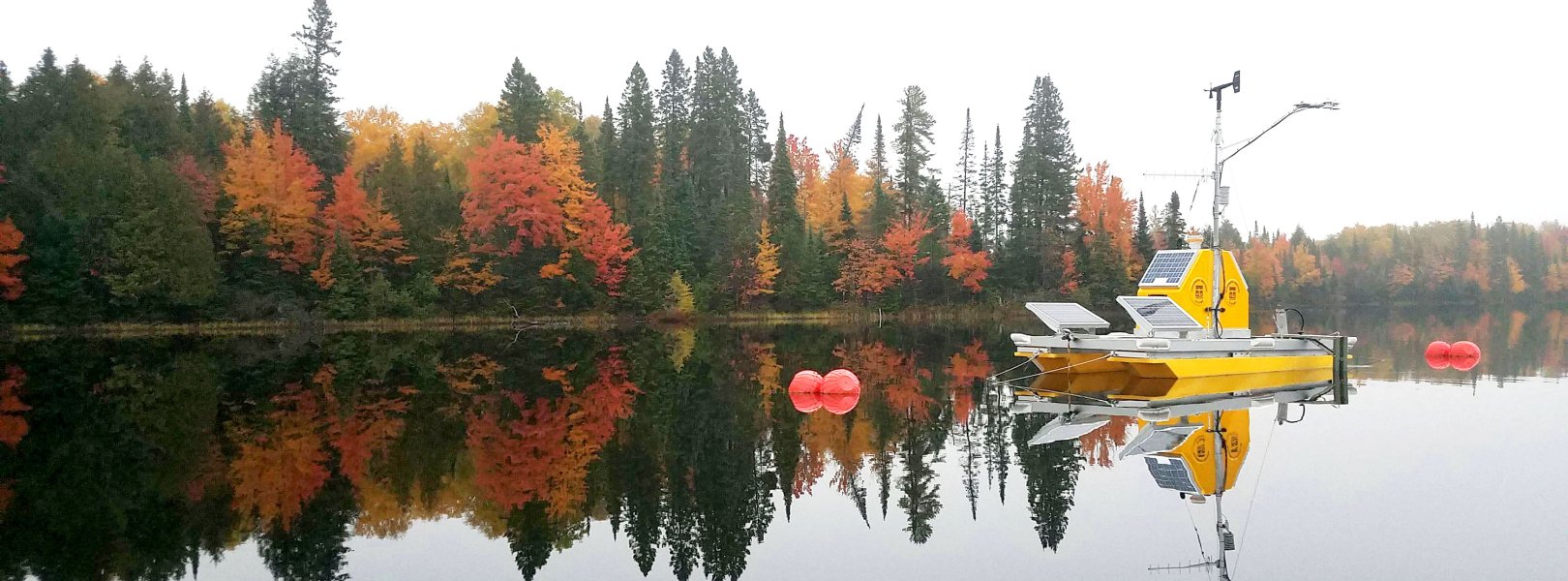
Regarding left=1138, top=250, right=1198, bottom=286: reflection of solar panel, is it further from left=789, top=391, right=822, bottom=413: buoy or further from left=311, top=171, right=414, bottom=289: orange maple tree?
left=311, top=171, right=414, bottom=289: orange maple tree

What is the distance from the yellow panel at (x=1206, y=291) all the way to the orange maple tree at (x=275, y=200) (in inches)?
1412

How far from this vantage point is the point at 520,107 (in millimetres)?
50969

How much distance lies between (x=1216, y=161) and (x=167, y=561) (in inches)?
731

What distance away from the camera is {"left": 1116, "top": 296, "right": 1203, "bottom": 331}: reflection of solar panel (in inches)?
715

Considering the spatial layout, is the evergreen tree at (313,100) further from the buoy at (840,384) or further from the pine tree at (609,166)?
the buoy at (840,384)

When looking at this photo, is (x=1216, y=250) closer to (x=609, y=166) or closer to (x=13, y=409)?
(x=13, y=409)

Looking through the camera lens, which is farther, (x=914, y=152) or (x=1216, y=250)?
(x=914, y=152)

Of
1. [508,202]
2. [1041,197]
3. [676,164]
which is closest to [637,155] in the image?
[676,164]

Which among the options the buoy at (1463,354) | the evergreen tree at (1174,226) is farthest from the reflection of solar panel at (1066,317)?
the evergreen tree at (1174,226)

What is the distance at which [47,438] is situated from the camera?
13.0 metres

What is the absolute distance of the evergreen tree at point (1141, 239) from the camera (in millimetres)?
66500

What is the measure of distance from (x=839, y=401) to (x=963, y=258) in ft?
142

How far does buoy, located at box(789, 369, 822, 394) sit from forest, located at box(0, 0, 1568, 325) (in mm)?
29442

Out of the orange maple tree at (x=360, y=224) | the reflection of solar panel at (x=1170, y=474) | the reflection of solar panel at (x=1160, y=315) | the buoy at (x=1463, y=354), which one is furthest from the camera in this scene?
the orange maple tree at (x=360, y=224)
